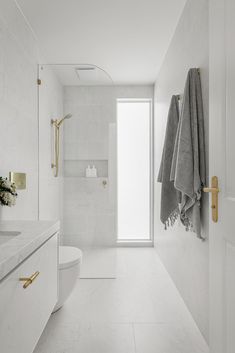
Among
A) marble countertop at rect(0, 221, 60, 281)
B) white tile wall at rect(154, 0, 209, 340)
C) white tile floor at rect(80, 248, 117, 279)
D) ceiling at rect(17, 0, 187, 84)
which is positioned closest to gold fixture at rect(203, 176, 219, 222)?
white tile wall at rect(154, 0, 209, 340)

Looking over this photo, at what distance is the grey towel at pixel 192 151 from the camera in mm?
1729

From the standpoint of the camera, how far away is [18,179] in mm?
2045

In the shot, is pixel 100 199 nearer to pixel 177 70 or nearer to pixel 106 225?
pixel 106 225

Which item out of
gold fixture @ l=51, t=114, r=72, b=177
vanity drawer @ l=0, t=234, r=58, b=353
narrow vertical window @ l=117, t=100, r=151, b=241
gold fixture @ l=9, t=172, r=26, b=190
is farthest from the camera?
narrow vertical window @ l=117, t=100, r=151, b=241

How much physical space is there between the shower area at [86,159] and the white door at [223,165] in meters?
1.47

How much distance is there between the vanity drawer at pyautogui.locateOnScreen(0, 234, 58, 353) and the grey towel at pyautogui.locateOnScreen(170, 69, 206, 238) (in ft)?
2.86

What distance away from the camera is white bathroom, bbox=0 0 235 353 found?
1.14 m

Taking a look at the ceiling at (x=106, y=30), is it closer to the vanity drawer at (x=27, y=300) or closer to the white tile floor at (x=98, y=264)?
the vanity drawer at (x=27, y=300)

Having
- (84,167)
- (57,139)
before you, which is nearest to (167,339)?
(84,167)

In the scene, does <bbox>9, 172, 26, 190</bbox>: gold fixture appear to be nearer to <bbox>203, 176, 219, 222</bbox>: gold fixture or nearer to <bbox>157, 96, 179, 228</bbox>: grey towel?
<bbox>157, 96, 179, 228</bbox>: grey towel

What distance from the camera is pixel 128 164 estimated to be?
3.87 metres

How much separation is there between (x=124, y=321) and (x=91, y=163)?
4.33 feet

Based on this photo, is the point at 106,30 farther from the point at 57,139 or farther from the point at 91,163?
the point at 91,163

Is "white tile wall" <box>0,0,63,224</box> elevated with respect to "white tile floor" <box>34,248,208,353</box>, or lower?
elevated
